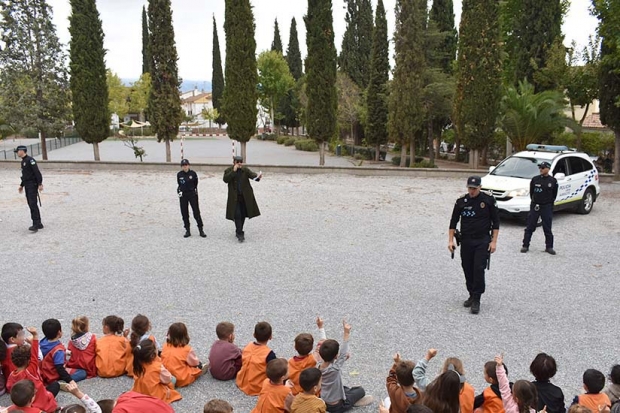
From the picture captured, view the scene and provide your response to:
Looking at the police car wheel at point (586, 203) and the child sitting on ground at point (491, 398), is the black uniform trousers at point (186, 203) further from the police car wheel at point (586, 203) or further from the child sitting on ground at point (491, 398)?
the police car wheel at point (586, 203)

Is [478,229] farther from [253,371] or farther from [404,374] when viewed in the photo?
[253,371]

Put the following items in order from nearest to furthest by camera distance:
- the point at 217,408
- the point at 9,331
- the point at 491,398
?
the point at 217,408 < the point at 491,398 < the point at 9,331

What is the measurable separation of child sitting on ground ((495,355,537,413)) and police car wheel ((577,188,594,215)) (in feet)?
37.8

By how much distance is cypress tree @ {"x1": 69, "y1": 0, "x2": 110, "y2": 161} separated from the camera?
82.1 feet

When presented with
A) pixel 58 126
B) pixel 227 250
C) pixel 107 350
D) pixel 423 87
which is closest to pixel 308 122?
pixel 423 87

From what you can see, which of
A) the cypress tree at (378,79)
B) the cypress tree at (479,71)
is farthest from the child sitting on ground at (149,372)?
the cypress tree at (378,79)

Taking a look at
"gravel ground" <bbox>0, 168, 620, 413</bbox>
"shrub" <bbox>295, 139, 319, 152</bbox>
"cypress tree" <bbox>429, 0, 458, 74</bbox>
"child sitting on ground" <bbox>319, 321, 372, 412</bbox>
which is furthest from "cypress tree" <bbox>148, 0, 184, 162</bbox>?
"child sitting on ground" <bbox>319, 321, 372, 412</bbox>

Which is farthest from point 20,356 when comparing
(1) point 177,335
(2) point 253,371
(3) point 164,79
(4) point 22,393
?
(3) point 164,79

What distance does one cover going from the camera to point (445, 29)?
32.5 metres

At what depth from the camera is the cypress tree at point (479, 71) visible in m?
22.5

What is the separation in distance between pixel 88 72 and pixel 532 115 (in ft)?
66.0

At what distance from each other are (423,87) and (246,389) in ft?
79.7

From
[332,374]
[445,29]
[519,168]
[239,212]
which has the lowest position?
[332,374]

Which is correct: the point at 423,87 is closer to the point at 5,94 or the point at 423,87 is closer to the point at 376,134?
the point at 376,134
